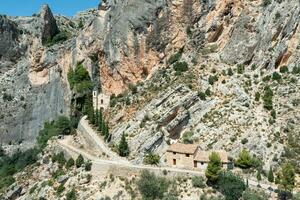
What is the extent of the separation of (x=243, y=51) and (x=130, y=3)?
19.8 meters

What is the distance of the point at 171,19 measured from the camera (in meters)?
79.4

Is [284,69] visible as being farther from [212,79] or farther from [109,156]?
[109,156]

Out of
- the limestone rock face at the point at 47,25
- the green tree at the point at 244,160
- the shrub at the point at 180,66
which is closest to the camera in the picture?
the green tree at the point at 244,160

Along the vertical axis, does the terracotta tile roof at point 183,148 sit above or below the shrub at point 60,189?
above

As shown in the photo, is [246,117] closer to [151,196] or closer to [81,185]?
[151,196]

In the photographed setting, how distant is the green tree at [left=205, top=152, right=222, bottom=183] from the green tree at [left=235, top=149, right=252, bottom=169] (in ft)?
7.97

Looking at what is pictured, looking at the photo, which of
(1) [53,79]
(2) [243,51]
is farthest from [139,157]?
(1) [53,79]

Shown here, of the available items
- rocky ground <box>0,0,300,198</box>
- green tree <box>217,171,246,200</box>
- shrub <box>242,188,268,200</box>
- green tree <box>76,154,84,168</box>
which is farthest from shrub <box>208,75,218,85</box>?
shrub <box>242,188,268,200</box>

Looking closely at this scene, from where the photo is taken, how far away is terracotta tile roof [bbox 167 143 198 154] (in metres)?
60.7

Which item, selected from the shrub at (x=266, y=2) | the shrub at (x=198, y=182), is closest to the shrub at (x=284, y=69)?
the shrub at (x=266, y=2)

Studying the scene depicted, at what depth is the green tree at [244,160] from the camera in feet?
190

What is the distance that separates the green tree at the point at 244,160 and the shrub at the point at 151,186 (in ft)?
25.4

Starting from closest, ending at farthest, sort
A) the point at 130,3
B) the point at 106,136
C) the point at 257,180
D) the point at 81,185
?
the point at 257,180 < the point at 81,185 < the point at 106,136 < the point at 130,3

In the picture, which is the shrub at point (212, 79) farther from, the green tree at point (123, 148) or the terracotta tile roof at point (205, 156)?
the green tree at point (123, 148)
